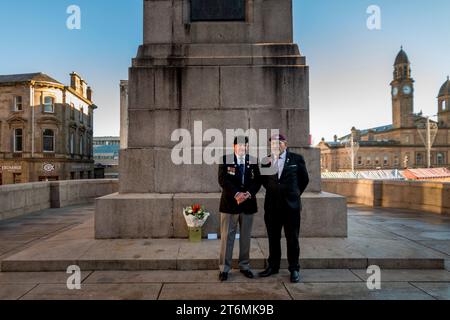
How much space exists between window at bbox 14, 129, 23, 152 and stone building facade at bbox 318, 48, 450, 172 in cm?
7598

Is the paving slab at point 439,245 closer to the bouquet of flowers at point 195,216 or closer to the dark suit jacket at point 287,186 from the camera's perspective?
the dark suit jacket at point 287,186

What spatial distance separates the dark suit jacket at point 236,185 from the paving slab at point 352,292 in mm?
1406

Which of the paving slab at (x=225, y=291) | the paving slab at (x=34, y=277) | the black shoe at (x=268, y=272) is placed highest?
the black shoe at (x=268, y=272)

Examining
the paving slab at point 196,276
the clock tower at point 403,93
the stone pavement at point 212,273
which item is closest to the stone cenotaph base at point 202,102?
the stone pavement at point 212,273

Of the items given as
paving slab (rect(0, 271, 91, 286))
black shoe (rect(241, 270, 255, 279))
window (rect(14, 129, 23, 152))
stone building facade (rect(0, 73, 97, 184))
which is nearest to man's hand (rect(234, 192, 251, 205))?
black shoe (rect(241, 270, 255, 279))

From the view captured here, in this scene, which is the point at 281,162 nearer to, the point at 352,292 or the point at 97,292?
the point at 352,292

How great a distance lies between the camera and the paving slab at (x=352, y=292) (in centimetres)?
417

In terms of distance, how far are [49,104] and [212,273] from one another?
44.3m

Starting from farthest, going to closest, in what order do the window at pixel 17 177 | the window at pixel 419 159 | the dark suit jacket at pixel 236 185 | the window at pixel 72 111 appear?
the window at pixel 419 159
the window at pixel 72 111
the window at pixel 17 177
the dark suit jacket at pixel 236 185

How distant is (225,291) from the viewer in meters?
4.38

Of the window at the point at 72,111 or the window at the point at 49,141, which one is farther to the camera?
the window at the point at 72,111

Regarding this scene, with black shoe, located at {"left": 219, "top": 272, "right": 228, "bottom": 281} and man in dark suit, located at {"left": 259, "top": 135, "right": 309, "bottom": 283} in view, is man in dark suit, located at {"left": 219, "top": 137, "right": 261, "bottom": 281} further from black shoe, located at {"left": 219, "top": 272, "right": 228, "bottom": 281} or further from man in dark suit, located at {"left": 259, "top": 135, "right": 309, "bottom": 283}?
man in dark suit, located at {"left": 259, "top": 135, "right": 309, "bottom": 283}

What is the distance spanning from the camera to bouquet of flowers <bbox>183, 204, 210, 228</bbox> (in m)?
6.25

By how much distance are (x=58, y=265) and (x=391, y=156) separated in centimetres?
10436
